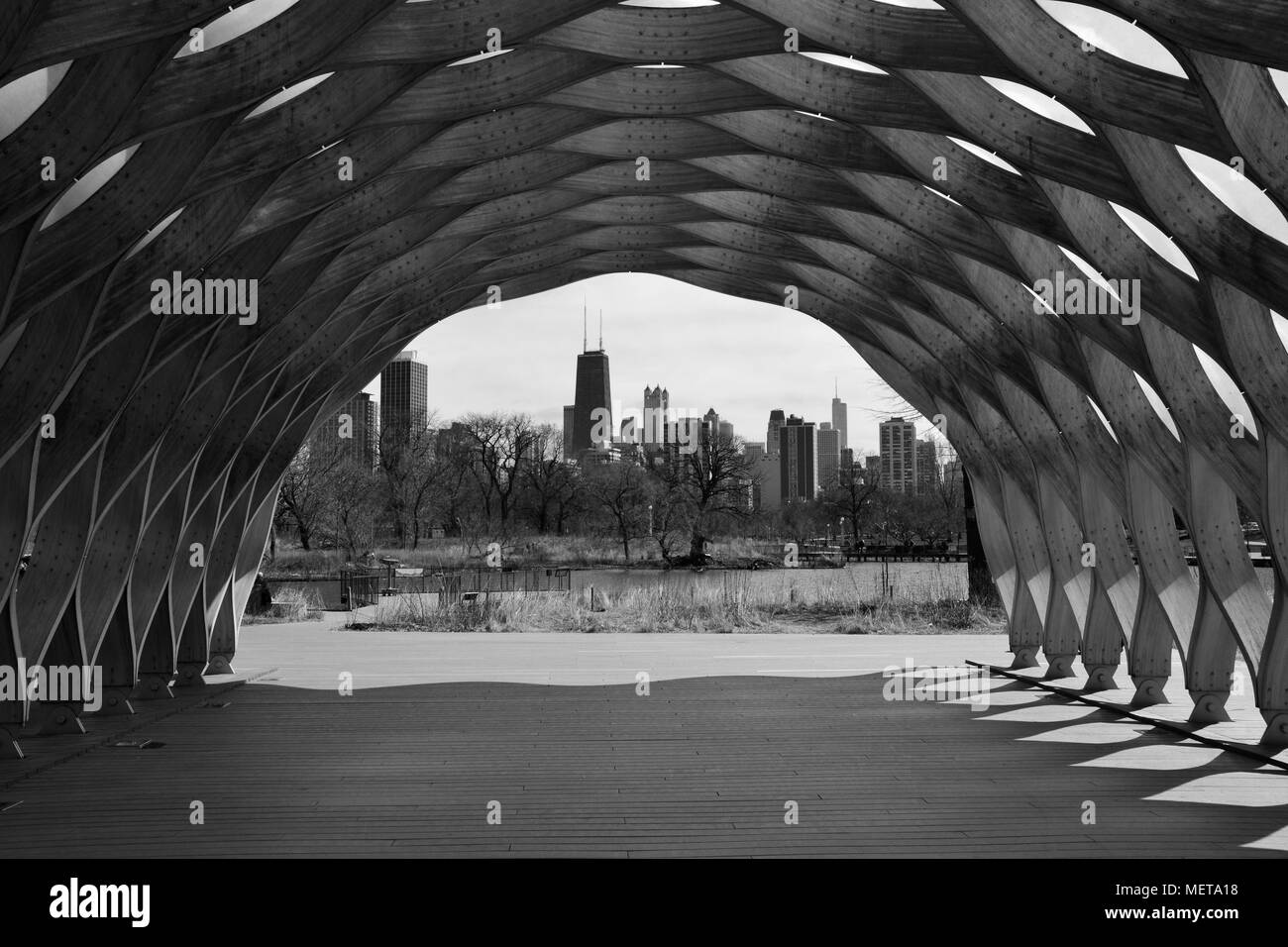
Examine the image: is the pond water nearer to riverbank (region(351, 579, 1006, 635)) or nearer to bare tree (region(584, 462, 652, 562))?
riverbank (region(351, 579, 1006, 635))

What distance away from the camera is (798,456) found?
16588 cm

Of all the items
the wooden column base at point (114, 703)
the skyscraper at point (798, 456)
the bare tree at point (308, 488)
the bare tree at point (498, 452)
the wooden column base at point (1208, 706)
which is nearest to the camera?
the wooden column base at point (1208, 706)

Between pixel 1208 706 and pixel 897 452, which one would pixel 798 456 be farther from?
pixel 1208 706

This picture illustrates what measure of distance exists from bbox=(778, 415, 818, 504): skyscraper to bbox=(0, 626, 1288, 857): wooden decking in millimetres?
132727

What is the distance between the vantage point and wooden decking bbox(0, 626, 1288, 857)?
9.07 metres

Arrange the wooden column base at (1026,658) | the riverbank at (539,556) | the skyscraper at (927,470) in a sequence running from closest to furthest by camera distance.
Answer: the wooden column base at (1026,658)
the riverbank at (539,556)
the skyscraper at (927,470)

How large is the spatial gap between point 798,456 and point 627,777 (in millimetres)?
156129

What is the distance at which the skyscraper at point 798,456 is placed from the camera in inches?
6102

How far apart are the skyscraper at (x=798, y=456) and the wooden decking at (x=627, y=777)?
5225 inches

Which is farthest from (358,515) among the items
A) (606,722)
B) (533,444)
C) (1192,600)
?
(1192,600)

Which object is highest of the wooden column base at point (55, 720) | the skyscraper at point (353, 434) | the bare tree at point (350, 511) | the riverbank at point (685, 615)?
the skyscraper at point (353, 434)

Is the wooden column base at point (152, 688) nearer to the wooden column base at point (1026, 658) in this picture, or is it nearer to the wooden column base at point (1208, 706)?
the wooden column base at point (1026, 658)

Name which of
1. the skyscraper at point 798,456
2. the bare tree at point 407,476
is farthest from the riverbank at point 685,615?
the skyscraper at point 798,456

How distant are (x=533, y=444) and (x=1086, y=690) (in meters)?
64.4
